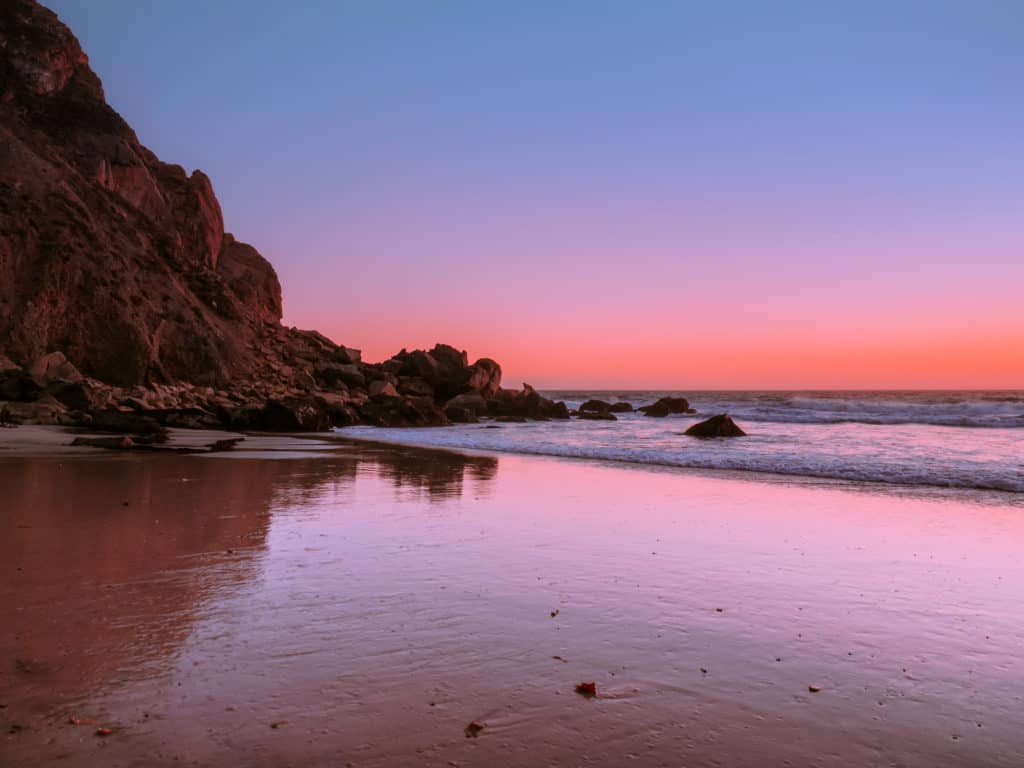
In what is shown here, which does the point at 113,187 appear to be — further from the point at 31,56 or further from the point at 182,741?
the point at 182,741

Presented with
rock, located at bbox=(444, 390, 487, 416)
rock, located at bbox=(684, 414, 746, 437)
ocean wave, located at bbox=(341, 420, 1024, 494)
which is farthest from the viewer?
rock, located at bbox=(444, 390, 487, 416)

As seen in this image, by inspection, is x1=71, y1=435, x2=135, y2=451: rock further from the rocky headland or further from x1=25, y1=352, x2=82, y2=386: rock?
x1=25, y1=352, x2=82, y2=386: rock

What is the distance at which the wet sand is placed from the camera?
110 inches

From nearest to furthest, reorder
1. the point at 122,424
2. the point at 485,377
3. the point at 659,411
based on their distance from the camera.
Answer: the point at 122,424
the point at 485,377
the point at 659,411

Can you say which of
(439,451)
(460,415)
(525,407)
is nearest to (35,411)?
(439,451)

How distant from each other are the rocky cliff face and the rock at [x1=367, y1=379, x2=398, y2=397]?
6108 millimetres

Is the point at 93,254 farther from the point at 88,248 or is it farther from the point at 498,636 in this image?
the point at 498,636

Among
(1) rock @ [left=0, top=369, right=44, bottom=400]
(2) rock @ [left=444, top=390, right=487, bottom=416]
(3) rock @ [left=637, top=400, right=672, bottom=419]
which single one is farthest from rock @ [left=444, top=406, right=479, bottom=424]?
(1) rock @ [left=0, top=369, right=44, bottom=400]

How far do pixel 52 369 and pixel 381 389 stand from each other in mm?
17157

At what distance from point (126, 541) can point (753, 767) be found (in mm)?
5776

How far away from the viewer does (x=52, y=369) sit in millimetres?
25359

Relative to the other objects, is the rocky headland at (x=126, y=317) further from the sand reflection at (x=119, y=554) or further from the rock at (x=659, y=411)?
the rock at (x=659, y=411)

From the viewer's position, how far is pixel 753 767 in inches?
104

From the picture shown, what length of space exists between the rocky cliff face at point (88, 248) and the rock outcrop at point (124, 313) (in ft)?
0.23
